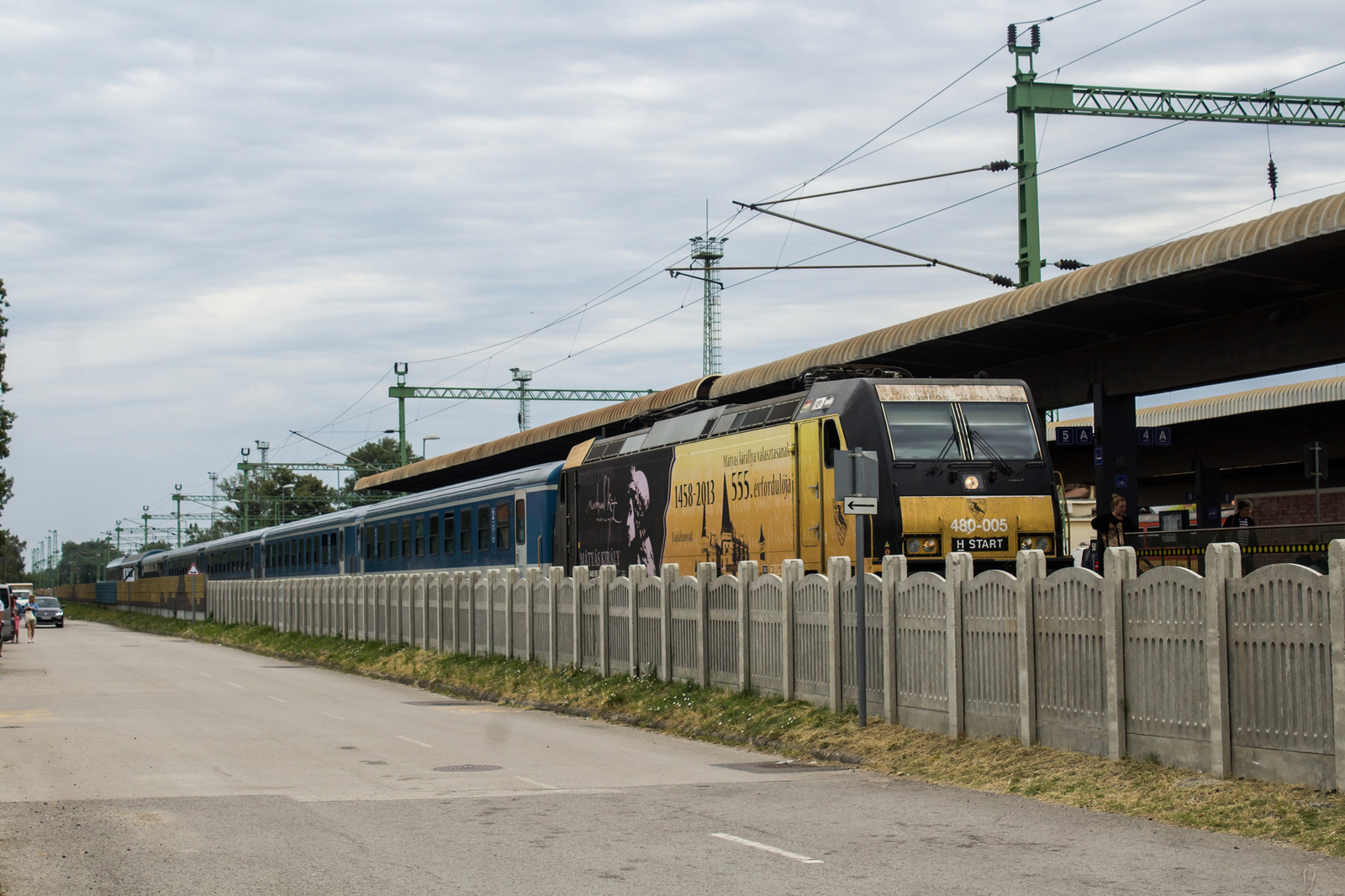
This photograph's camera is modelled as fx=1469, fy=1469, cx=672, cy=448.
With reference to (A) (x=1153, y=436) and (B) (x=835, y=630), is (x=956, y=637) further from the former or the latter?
(A) (x=1153, y=436)

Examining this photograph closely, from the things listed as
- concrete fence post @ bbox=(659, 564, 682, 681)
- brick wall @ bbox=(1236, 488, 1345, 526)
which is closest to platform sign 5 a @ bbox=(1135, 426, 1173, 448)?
concrete fence post @ bbox=(659, 564, 682, 681)

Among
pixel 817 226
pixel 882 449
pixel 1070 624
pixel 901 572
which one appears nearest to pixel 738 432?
pixel 882 449

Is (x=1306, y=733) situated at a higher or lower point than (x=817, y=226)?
lower

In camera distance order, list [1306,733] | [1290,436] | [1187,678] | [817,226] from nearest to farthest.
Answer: [1306,733]
[1187,678]
[817,226]
[1290,436]

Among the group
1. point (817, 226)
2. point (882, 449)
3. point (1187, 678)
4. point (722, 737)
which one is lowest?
point (722, 737)

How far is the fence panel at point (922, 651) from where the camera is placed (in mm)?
13219

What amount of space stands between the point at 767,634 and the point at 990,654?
168 inches

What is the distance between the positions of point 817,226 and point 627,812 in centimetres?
1508

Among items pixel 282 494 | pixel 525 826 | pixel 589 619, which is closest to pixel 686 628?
pixel 589 619

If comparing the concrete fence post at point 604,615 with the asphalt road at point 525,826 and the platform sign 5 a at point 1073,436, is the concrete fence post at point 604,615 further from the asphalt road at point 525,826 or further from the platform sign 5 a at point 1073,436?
the platform sign 5 a at point 1073,436

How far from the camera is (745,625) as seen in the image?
1689cm

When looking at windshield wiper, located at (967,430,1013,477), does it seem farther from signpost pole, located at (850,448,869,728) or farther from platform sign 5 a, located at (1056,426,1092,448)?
platform sign 5 a, located at (1056,426,1092,448)

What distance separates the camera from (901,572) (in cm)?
1411

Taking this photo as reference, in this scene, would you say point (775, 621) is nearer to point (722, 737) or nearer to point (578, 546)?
point (722, 737)
